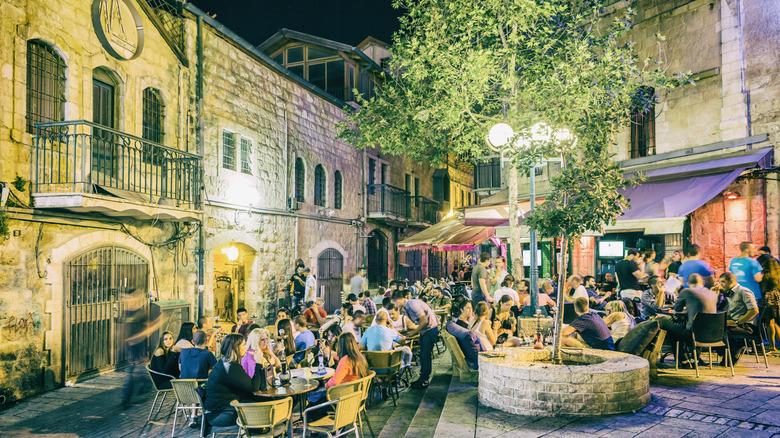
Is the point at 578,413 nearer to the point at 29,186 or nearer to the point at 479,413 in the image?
the point at 479,413

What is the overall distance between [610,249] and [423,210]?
12651mm

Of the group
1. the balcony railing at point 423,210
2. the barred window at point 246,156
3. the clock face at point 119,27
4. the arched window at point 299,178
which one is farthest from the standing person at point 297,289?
the balcony railing at point 423,210

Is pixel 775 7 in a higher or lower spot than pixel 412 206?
higher

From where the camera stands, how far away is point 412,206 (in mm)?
25234

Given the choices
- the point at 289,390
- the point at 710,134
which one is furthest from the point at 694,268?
the point at 289,390

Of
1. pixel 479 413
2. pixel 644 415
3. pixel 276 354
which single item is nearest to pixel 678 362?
pixel 644 415

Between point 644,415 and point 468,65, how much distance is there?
24.2 feet

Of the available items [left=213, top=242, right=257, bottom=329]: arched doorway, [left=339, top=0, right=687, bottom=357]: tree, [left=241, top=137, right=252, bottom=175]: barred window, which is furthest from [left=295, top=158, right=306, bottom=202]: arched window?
[left=213, top=242, right=257, bottom=329]: arched doorway

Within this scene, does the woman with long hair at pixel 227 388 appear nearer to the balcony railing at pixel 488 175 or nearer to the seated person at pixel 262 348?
the seated person at pixel 262 348

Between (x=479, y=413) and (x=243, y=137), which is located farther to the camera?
(x=243, y=137)

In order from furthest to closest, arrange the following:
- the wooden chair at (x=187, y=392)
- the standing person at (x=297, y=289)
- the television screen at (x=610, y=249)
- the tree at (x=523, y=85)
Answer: the television screen at (x=610, y=249)
the standing person at (x=297, y=289)
the tree at (x=523, y=85)
the wooden chair at (x=187, y=392)

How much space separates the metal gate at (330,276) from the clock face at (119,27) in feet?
28.6

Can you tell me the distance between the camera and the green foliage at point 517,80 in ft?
23.5

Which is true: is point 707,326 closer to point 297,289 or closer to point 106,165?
point 297,289
